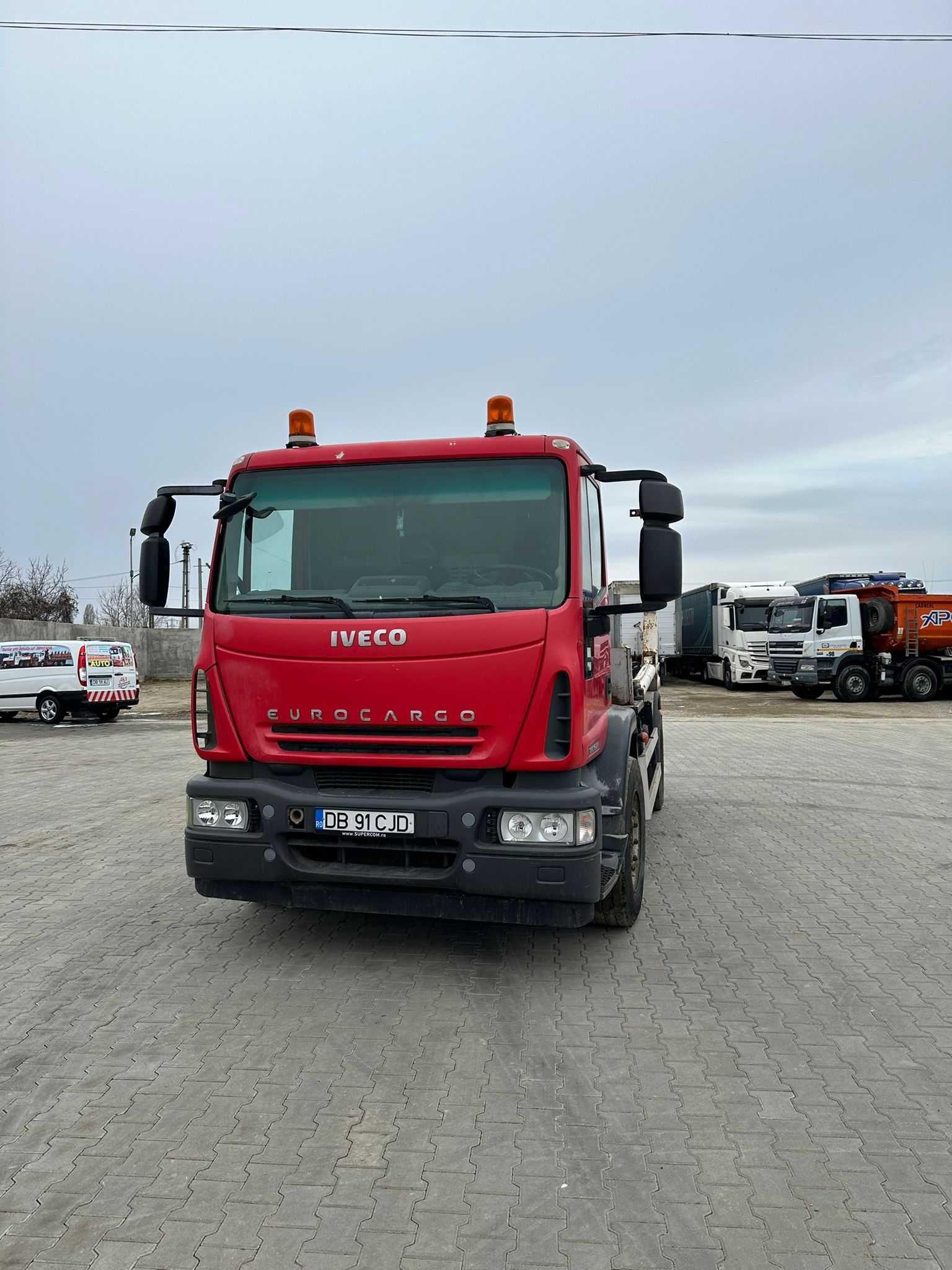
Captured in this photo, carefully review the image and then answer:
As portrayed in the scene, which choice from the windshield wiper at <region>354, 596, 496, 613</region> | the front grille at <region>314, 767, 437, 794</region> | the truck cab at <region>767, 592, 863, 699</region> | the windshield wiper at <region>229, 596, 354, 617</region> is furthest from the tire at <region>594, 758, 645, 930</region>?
the truck cab at <region>767, 592, 863, 699</region>

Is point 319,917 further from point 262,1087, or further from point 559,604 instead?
point 559,604

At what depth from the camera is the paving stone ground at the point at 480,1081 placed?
106 inches

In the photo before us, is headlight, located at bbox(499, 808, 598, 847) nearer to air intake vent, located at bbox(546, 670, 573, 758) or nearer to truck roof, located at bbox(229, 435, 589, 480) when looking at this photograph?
air intake vent, located at bbox(546, 670, 573, 758)

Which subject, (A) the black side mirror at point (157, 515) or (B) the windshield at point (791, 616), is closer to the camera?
(A) the black side mirror at point (157, 515)

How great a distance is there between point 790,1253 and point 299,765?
2.82 metres

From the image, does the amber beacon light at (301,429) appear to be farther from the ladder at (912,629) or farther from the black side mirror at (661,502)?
the ladder at (912,629)

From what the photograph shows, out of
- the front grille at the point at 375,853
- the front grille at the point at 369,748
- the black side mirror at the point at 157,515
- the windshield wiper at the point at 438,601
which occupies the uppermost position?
the black side mirror at the point at 157,515

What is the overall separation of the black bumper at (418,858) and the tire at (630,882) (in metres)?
0.51

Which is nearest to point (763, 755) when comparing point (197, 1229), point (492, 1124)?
point (492, 1124)

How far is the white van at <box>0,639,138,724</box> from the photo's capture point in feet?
68.1

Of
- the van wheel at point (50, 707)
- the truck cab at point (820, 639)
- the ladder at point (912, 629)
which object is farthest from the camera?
the truck cab at point (820, 639)

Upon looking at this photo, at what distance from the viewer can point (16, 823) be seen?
9.06 m

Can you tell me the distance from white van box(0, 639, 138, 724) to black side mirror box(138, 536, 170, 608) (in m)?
16.7

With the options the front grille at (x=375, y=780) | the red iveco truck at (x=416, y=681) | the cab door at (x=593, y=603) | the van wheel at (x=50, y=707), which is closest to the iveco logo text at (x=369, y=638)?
the red iveco truck at (x=416, y=681)
